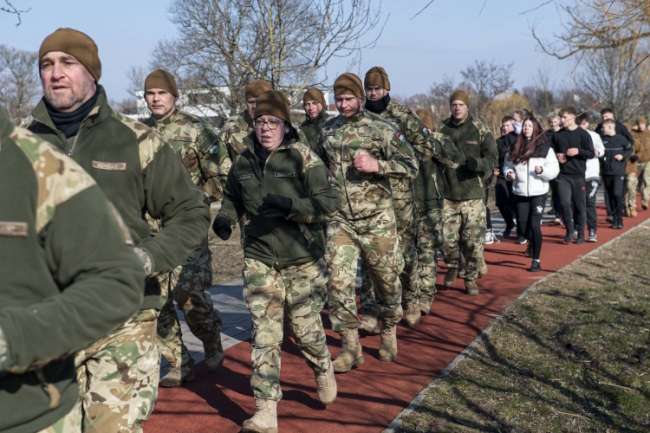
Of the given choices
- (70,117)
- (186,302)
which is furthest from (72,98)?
(186,302)

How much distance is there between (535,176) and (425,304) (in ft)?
10.3

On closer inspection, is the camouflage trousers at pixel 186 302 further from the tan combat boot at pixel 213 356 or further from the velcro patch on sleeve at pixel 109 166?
the velcro patch on sleeve at pixel 109 166

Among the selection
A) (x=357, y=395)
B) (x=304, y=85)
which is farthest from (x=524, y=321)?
(x=304, y=85)

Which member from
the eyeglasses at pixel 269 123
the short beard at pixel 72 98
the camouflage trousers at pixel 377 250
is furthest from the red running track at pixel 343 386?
the short beard at pixel 72 98

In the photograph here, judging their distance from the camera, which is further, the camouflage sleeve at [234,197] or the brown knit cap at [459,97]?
the brown knit cap at [459,97]

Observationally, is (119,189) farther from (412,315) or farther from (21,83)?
(21,83)

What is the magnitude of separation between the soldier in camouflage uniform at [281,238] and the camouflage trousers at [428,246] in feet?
11.4

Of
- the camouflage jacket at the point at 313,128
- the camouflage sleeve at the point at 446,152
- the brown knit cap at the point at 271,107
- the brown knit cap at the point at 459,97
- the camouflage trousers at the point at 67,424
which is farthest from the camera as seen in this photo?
the brown knit cap at the point at 459,97

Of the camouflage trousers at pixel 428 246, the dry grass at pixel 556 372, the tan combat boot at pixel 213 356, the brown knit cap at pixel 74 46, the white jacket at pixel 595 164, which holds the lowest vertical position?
the dry grass at pixel 556 372

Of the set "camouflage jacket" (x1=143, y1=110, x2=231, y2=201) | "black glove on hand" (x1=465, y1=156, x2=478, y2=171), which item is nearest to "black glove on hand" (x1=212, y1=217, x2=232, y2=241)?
"camouflage jacket" (x1=143, y1=110, x2=231, y2=201)

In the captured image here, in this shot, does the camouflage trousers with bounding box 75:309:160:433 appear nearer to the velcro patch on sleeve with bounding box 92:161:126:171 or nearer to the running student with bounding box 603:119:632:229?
the velcro patch on sleeve with bounding box 92:161:126:171

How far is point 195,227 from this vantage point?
3518 mm

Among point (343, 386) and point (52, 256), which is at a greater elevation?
point (52, 256)

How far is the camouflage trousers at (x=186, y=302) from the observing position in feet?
20.5
